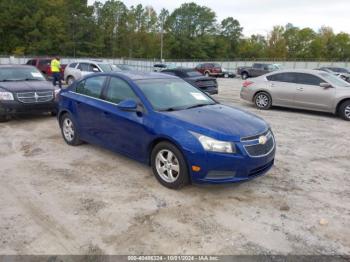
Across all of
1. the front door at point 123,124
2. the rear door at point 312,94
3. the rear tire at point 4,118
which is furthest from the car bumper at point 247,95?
the rear tire at point 4,118

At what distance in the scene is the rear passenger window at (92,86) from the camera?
5797 mm

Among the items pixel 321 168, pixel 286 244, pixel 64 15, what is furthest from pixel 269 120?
pixel 64 15

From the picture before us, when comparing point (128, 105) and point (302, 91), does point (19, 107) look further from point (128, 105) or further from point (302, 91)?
point (302, 91)

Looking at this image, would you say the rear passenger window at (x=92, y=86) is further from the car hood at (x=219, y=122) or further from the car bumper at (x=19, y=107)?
the car bumper at (x=19, y=107)

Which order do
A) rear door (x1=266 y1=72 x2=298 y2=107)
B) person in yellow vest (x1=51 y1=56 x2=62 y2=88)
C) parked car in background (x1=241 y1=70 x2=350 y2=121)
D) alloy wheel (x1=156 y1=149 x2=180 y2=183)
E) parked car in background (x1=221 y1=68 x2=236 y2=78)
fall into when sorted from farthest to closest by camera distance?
1. parked car in background (x1=221 y1=68 x2=236 y2=78)
2. person in yellow vest (x1=51 y1=56 x2=62 y2=88)
3. rear door (x1=266 y1=72 x2=298 y2=107)
4. parked car in background (x1=241 y1=70 x2=350 y2=121)
5. alloy wheel (x1=156 y1=149 x2=180 y2=183)

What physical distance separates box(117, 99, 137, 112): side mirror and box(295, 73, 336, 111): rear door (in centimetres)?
747

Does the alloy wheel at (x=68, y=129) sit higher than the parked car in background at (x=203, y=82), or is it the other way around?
the parked car in background at (x=203, y=82)

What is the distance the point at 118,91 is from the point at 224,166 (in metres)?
2.25

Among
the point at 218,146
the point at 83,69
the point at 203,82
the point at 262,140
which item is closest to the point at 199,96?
the point at 262,140

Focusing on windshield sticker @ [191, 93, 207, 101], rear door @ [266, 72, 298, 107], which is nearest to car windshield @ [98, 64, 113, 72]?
rear door @ [266, 72, 298, 107]

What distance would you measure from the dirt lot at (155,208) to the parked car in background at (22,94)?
245 cm

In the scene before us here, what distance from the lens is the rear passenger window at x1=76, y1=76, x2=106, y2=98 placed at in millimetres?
5797

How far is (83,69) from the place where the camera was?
1702 cm

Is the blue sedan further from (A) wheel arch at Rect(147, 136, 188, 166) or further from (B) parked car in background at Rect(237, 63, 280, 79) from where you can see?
(B) parked car in background at Rect(237, 63, 280, 79)
